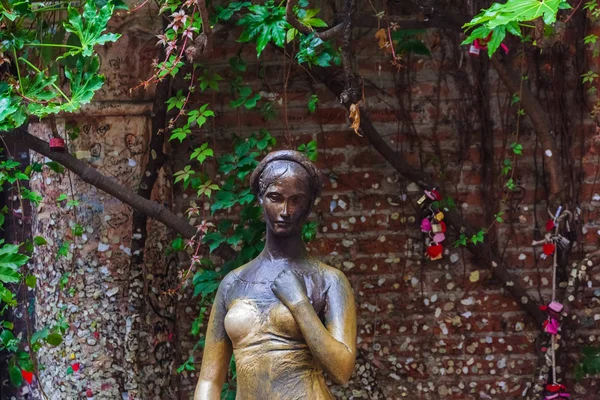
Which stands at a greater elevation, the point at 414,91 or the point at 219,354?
the point at 414,91

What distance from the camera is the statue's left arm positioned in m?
2.64

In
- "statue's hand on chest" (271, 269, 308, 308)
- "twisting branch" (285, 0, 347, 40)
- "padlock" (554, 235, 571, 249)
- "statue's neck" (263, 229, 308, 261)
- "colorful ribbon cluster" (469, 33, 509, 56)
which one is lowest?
"padlock" (554, 235, 571, 249)

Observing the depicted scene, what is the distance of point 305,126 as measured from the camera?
14.2 feet

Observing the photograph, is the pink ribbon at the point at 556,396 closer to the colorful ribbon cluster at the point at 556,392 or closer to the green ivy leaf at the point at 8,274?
the colorful ribbon cluster at the point at 556,392

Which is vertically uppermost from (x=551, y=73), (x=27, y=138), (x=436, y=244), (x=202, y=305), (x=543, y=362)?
(x=551, y=73)

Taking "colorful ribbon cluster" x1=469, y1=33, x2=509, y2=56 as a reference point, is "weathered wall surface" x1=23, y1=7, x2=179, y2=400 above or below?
below

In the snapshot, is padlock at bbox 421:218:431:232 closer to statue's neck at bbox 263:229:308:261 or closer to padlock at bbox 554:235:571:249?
padlock at bbox 554:235:571:249

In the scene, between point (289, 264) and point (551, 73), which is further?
point (551, 73)

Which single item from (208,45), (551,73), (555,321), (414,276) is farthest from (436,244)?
(208,45)

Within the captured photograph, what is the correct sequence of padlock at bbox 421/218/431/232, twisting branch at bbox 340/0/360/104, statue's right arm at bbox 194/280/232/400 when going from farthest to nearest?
padlock at bbox 421/218/431/232, twisting branch at bbox 340/0/360/104, statue's right arm at bbox 194/280/232/400

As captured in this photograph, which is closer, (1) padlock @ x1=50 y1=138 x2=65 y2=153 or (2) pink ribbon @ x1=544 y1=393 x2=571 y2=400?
(1) padlock @ x1=50 y1=138 x2=65 y2=153

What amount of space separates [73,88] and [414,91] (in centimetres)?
166

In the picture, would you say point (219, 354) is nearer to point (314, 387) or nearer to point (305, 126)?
point (314, 387)

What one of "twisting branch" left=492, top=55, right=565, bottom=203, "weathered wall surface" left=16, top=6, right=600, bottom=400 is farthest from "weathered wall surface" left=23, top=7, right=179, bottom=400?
"twisting branch" left=492, top=55, right=565, bottom=203
